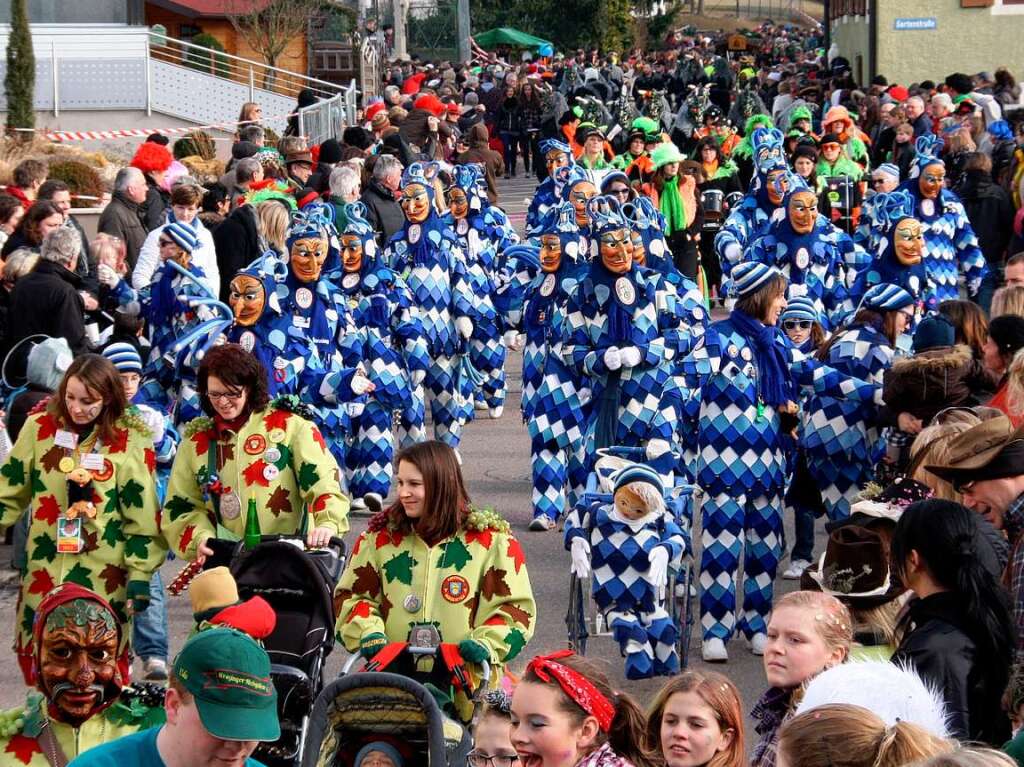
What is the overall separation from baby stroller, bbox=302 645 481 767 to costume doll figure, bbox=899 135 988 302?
8576mm

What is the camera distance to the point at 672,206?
18219 mm

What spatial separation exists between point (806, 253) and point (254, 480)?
6580mm

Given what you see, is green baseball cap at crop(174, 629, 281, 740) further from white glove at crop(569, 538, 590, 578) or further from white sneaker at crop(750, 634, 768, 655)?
white sneaker at crop(750, 634, 768, 655)

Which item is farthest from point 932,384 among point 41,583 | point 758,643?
point 41,583

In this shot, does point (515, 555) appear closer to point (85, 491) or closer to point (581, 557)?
point (581, 557)

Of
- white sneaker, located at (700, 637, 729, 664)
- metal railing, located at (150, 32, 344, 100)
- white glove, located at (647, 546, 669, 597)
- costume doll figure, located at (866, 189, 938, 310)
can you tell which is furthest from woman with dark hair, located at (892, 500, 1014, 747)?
metal railing, located at (150, 32, 344, 100)

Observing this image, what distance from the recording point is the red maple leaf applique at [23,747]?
18.2ft

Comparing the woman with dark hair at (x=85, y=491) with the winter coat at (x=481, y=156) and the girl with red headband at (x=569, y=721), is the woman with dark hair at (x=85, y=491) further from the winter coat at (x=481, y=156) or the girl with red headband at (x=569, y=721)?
the winter coat at (x=481, y=156)

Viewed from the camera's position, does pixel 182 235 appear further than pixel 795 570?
Yes

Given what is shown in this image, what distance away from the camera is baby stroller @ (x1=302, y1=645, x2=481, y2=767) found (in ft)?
20.2

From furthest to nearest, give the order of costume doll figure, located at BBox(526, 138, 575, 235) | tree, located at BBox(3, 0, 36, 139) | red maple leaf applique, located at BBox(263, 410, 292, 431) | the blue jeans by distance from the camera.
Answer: tree, located at BBox(3, 0, 36, 139) < costume doll figure, located at BBox(526, 138, 575, 235) < the blue jeans < red maple leaf applique, located at BBox(263, 410, 292, 431)

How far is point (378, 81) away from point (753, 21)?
2533 inches

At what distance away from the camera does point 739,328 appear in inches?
377

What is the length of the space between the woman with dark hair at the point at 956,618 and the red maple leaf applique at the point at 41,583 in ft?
13.3
